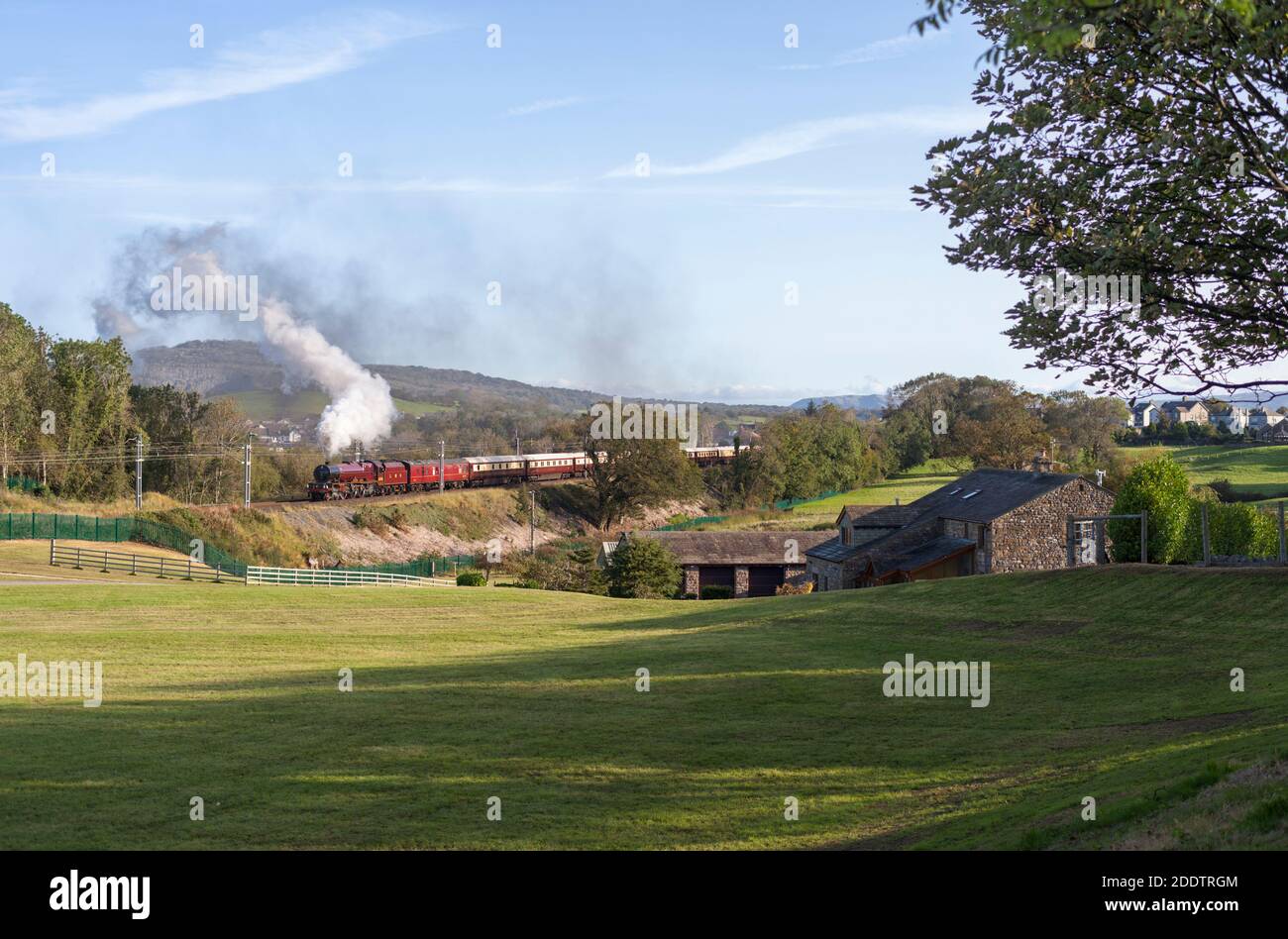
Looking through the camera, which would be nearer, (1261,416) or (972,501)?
(972,501)

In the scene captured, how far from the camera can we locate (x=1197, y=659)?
23.9 m

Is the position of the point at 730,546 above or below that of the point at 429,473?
below

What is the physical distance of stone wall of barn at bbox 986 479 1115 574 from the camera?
54.0 meters

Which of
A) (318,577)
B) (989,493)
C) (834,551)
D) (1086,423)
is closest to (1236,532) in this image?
(989,493)

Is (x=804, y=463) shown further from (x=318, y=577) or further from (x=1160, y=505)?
(x=318, y=577)

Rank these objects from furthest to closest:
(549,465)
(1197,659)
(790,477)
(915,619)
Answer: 1. (790,477)
2. (549,465)
3. (915,619)
4. (1197,659)

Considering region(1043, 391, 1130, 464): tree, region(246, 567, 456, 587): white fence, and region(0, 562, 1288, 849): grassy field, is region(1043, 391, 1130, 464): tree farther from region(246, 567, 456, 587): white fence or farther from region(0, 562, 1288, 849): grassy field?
region(0, 562, 1288, 849): grassy field

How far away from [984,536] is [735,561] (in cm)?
1950

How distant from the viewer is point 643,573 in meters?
61.2

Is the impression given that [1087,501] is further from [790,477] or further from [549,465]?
[790,477]

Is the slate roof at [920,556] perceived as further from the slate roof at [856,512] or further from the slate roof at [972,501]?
the slate roof at [856,512]
